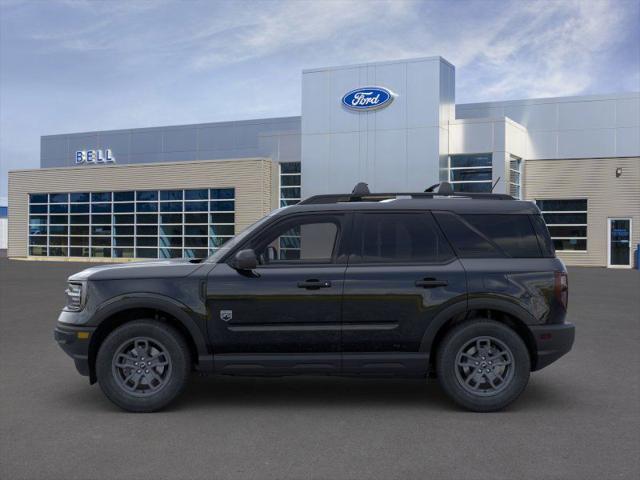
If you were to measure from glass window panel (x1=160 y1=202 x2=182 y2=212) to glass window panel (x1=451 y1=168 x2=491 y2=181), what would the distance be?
47.2 feet

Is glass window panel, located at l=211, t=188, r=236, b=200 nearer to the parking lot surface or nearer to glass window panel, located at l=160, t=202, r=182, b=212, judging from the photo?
glass window panel, located at l=160, t=202, r=182, b=212

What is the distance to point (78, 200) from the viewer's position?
39.8 meters

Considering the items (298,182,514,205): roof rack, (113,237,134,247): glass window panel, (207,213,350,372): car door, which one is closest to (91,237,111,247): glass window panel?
(113,237,134,247): glass window panel

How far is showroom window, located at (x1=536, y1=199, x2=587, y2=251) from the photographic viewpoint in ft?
106

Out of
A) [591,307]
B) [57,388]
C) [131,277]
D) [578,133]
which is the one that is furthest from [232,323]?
[578,133]

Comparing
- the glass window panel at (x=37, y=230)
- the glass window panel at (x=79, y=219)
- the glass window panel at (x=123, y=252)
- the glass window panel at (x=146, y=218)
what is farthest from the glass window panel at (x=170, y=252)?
the glass window panel at (x=37, y=230)

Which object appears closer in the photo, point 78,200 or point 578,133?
point 578,133

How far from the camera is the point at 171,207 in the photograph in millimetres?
36906

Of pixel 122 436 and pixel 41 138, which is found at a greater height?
pixel 41 138

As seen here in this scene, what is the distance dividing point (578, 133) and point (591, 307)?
2194cm

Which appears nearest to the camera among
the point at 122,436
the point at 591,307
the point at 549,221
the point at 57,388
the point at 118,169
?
the point at 122,436

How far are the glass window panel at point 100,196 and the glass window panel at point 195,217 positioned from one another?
17.6 ft

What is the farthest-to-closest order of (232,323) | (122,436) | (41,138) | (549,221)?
(41,138)
(549,221)
(232,323)
(122,436)

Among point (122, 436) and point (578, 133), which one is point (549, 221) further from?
point (122, 436)
